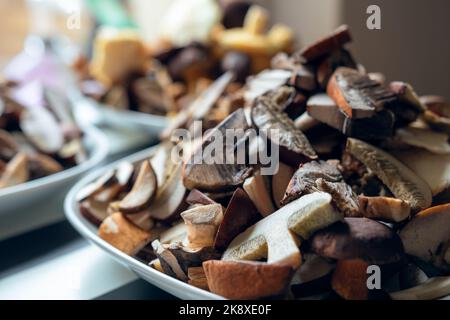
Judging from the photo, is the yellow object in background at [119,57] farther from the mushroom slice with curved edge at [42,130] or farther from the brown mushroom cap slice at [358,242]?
the brown mushroom cap slice at [358,242]

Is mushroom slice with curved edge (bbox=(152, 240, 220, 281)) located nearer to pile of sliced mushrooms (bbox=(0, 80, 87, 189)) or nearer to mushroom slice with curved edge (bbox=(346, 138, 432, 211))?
mushroom slice with curved edge (bbox=(346, 138, 432, 211))

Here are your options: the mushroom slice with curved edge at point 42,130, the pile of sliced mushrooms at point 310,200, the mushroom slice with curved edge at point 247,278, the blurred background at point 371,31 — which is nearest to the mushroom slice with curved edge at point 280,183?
the pile of sliced mushrooms at point 310,200

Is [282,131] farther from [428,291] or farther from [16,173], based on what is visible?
[16,173]

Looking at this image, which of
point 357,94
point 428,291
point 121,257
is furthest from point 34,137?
point 428,291

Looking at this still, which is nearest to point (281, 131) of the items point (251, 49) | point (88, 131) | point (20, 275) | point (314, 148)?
point (314, 148)

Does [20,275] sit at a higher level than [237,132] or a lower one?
lower
